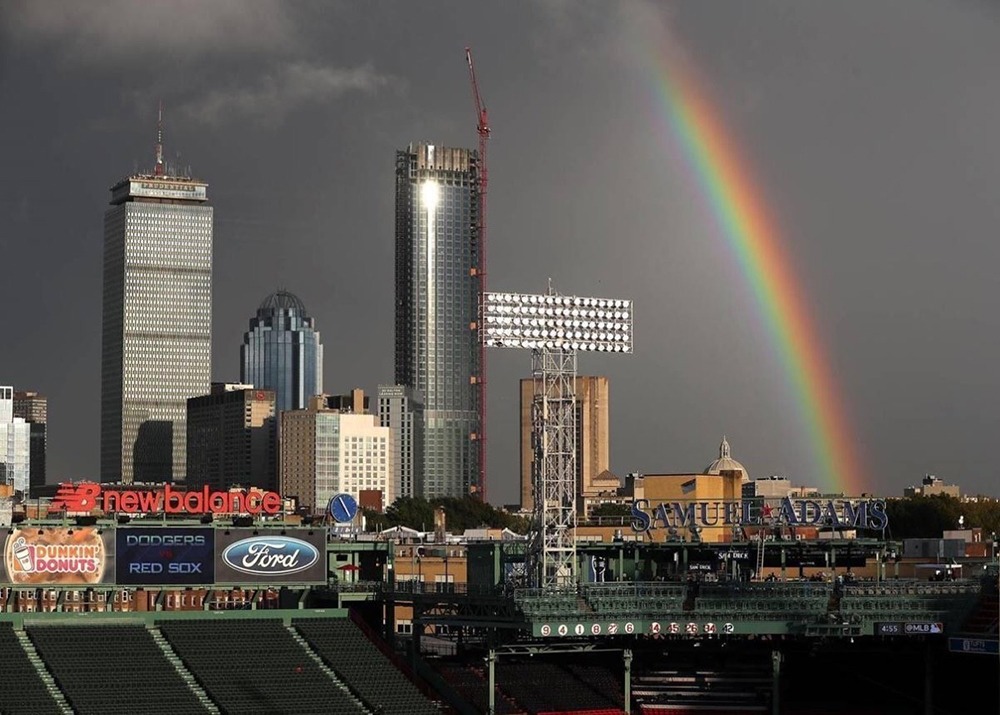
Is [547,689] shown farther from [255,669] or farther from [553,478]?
[255,669]

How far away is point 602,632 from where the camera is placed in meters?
81.3

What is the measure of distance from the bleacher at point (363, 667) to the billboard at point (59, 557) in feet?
31.6

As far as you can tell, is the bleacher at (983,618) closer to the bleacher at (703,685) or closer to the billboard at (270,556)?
the bleacher at (703,685)

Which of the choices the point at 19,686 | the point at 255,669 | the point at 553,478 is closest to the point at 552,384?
the point at 553,478

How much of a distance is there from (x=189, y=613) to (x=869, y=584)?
1332 inches

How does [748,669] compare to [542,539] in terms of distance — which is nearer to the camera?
[542,539]

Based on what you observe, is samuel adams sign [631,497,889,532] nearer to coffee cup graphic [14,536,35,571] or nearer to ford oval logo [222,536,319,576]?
ford oval logo [222,536,319,576]

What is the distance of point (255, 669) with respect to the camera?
80.0 m

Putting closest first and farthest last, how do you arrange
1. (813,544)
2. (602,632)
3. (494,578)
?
(602,632)
(494,578)
(813,544)

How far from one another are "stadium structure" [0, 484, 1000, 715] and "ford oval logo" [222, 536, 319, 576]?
98 mm

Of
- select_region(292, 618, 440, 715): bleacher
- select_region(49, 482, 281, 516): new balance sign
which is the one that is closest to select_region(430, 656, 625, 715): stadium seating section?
select_region(292, 618, 440, 715): bleacher

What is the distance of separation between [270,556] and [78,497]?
389 inches

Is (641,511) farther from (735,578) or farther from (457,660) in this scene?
(457,660)

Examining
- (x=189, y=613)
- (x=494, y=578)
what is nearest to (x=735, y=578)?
(x=494, y=578)
